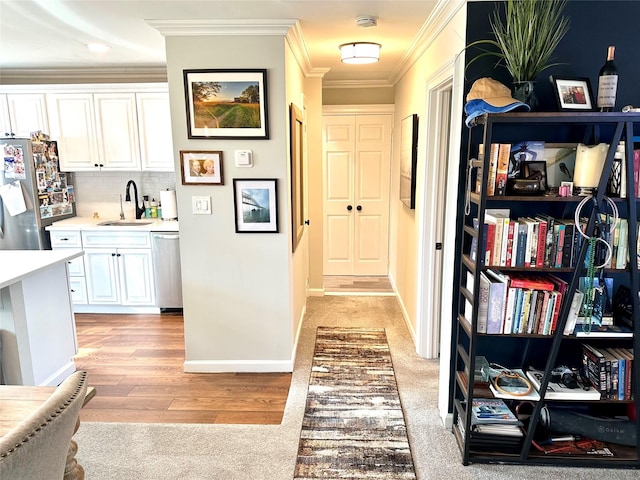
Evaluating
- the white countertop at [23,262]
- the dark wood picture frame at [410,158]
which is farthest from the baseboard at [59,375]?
the dark wood picture frame at [410,158]

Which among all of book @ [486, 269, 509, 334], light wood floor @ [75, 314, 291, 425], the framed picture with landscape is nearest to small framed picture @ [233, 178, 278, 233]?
the framed picture with landscape

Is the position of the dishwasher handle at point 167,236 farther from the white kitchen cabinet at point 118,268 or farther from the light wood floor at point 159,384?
the light wood floor at point 159,384

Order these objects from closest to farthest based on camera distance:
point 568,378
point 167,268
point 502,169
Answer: point 502,169 < point 568,378 < point 167,268

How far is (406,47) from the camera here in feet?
11.1

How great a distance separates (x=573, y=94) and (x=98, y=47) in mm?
3374

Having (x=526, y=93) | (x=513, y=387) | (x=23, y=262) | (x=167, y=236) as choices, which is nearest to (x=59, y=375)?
(x=23, y=262)

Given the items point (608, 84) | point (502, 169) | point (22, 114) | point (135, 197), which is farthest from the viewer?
point (135, 197)

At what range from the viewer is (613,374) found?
205 centimetres

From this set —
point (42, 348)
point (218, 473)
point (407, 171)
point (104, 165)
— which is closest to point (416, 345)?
point (407, 171)

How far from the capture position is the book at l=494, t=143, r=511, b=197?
1.88m

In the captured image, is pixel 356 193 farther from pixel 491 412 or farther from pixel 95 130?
pixel 491 412

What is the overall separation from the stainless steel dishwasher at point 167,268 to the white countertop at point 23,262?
3.69 ft

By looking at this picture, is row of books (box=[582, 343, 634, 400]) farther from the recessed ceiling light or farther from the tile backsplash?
the tile backsplash

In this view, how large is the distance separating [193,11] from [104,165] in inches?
96.2
